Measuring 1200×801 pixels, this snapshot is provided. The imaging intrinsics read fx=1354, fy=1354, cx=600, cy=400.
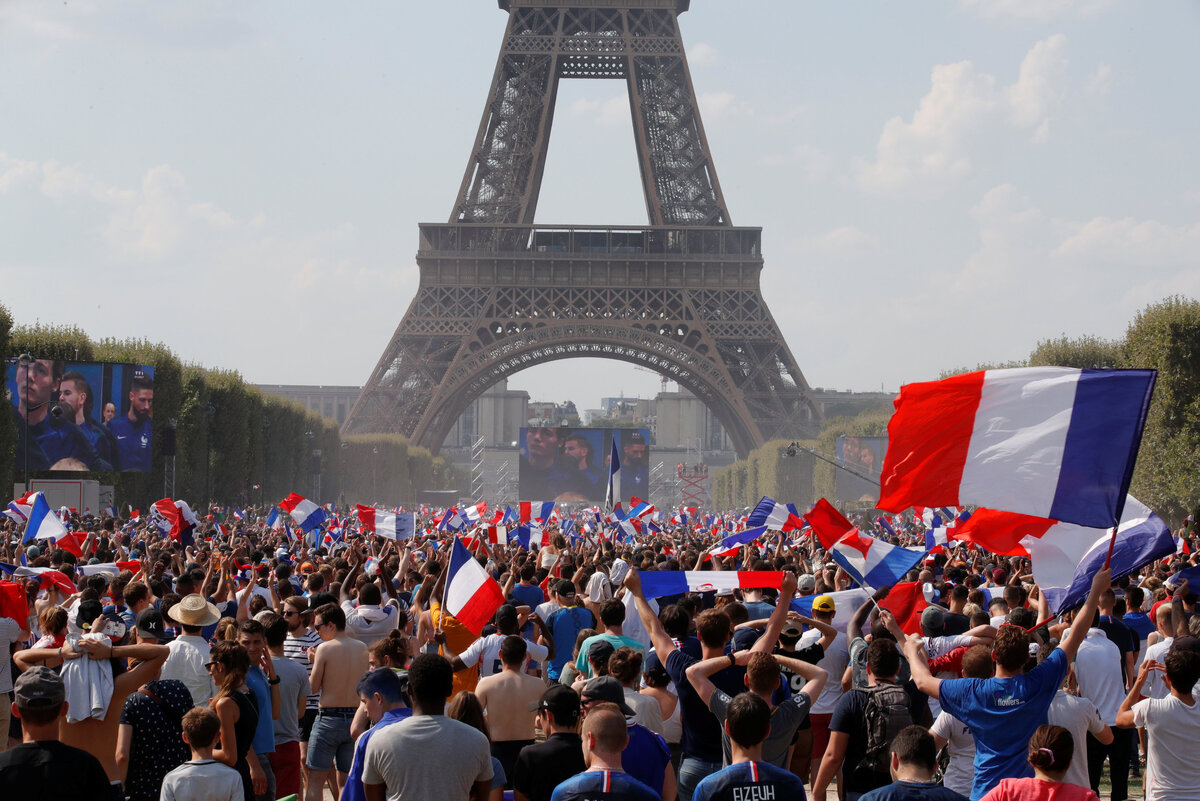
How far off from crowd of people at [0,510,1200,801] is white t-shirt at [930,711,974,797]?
11 millimetres

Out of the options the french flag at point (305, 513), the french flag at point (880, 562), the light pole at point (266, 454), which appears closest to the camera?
the french flag at point (880, 562)

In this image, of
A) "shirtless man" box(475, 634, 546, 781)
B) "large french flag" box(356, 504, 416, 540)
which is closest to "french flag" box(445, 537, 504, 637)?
"shirtless man" box(475, 634, 546, 781)

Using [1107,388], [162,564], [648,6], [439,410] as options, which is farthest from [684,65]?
[1107,388]

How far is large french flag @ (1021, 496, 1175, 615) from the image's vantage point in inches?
280

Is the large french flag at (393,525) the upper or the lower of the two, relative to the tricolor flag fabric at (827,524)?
lower

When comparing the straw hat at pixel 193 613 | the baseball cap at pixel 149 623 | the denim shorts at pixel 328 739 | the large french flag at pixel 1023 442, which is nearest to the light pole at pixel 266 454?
the denim shorts at pixel 328 739

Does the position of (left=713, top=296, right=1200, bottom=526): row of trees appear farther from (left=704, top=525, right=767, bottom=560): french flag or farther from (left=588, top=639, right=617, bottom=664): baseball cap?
(left=588, top=639, right=617, bottom=664): baseball cap

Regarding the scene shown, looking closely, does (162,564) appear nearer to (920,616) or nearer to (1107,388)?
(920,616)

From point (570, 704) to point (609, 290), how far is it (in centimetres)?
6040

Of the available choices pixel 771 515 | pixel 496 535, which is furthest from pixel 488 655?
pixel 496 535

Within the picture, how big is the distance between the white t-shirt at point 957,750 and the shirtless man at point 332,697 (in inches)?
125

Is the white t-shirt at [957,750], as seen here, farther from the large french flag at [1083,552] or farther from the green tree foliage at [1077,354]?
the green tree foliage at [1077,354]

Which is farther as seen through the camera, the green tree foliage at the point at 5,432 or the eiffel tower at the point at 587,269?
the eiffel tower at the point at 587,269

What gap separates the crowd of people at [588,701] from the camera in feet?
15.7
